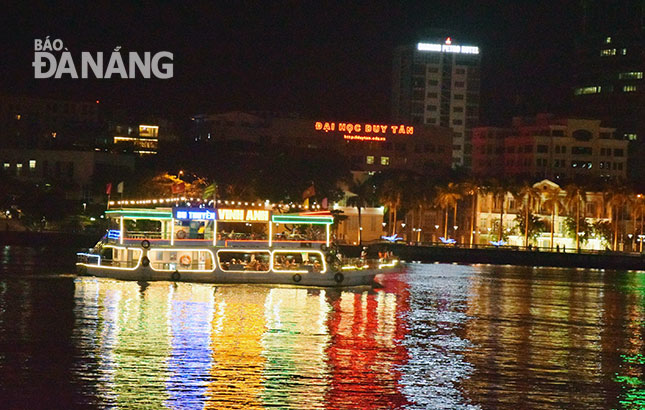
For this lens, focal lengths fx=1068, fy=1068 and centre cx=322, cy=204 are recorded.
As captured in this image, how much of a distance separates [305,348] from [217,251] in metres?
27.8

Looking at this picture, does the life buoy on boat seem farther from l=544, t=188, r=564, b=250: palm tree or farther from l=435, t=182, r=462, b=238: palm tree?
l=435, t=182, r=462, b=238: palm tree

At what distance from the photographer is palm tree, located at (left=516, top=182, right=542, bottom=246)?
150000mm

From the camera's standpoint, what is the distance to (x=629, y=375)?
134 feet

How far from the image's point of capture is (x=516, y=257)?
141 m

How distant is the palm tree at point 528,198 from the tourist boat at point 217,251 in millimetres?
81183

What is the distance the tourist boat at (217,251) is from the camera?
7031 centimetres

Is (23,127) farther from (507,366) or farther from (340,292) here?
(507,366)

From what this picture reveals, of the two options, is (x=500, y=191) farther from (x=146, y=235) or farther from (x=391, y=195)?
(x=146, y=235)

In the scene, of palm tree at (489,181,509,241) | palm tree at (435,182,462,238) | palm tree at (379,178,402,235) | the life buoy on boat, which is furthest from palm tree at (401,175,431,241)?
the life buoy on boat

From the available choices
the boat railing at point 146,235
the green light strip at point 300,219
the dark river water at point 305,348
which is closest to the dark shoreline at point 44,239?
the dark river water at point 305,348

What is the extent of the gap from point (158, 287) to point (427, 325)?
2096 centimetres

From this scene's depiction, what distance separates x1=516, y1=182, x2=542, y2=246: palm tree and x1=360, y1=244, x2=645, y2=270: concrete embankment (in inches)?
299

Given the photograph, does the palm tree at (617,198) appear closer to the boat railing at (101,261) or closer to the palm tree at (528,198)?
the palm tree at (528,198)

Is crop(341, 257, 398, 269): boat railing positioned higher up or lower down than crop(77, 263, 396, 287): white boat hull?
higher up
